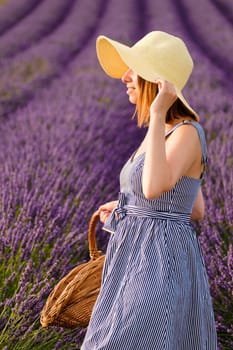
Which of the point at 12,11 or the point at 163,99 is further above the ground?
the point at 12,11

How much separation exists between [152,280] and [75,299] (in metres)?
0.30

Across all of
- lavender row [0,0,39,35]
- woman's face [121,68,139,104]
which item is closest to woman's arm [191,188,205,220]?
woman's face [121,68,139,104]

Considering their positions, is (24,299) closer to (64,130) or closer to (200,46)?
(64,130)

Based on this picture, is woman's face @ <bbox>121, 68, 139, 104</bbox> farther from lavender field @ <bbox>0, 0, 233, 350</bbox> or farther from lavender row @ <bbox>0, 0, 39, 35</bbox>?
lavender row @ <bbox>0, 0, 39, 35</bbox>

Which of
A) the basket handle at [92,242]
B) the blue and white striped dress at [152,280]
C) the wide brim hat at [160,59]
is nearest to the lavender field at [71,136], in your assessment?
the basket handle at [92,242]

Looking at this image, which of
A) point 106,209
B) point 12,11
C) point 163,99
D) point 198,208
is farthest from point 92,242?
point 12,11

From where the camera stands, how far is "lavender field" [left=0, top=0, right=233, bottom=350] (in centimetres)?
230

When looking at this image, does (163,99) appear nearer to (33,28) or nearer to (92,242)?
(92,242)

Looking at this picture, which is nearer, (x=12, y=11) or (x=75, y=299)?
(x=75, y=299)

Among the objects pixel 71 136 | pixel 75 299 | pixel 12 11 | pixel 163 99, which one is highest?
pixel 12 11

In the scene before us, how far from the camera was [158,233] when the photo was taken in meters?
1.64

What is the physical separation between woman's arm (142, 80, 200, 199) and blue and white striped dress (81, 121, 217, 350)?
48mm

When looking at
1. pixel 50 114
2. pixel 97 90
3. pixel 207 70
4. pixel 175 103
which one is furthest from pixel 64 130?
pixel 175 103

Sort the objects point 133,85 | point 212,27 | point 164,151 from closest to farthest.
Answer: point 164,151, point 133,85, point 212,27
